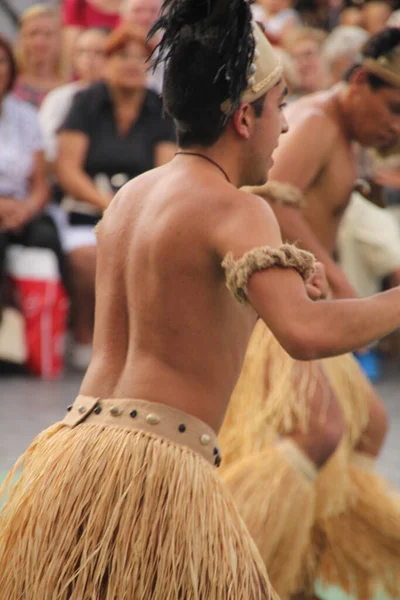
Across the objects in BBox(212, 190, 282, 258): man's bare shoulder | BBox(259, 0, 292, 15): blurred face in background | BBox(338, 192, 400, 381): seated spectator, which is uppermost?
BBox(212, 190, 282, 258): man's bare shoulder

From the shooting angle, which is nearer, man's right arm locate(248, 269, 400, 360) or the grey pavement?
man's right arm locate(248, 269, 400, 360)

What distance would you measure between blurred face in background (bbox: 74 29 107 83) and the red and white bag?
1325mm

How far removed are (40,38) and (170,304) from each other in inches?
202

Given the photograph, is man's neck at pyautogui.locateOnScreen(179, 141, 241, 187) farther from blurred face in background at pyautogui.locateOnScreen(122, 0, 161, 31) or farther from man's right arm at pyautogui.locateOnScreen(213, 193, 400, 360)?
blurred face in background at pyautogui.locateOnScreen(122, 0, 161, 31)

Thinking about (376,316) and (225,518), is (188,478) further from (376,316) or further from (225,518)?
(376,316)

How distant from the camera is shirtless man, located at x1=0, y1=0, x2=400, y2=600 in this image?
7.06 feet

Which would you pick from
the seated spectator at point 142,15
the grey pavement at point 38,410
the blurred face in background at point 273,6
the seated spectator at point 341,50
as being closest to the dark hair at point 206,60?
the grey pavement at point 38,410

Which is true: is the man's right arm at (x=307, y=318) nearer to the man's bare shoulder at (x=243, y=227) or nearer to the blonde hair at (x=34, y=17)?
the man's bare shoulder at (x=243, y=227)

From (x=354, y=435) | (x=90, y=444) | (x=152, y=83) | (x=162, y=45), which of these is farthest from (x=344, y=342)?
(x=152, y=83)

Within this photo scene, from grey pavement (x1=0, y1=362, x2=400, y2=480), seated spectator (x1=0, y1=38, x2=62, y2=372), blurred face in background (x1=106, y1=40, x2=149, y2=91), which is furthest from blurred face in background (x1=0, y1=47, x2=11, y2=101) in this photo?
grey pavement (x1=0, y1=362, x2=400, y2=480)

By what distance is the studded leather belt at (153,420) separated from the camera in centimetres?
225

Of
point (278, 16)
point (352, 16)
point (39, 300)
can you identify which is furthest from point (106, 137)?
point (352, 16)

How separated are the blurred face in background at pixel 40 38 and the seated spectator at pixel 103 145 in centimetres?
61

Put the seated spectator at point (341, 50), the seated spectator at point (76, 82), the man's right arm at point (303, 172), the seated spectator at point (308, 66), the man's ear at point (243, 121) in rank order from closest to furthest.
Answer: the man's ear at point (243, 121), the man's right arm at point (303, 172), the seated spectator at point (76, 82), the seated spectator at point (308, 66), the seated spectator at point (341, 50)
